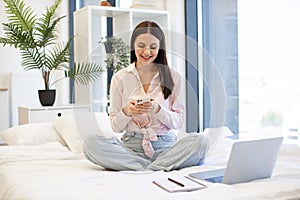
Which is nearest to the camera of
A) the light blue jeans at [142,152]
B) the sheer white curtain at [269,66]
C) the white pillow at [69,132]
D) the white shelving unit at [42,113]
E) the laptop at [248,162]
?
the laptop at [248,162]

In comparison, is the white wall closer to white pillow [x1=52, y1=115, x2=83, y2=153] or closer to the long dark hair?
white pillow [x1=52, y1=115, x2=83, y2=153]

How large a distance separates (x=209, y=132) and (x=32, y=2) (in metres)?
3.63

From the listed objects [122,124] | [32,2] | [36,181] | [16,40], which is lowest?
[36,181]

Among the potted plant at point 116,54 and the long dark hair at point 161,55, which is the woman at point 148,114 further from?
the potted plant at point 116,54

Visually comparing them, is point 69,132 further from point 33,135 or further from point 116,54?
point 116,54

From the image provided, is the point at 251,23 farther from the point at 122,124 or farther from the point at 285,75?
the point at 122,124

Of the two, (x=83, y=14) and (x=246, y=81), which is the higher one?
(x=83, y=14)

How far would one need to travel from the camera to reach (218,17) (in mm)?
3115

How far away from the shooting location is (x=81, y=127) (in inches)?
84.6

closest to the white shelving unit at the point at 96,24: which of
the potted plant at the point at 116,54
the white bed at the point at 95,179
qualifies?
the potted plant at the point at 116,54

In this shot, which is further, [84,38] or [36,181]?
[84,38]

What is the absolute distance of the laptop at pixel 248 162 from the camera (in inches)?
57.6

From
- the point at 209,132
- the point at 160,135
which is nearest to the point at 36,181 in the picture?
the point at 160,135

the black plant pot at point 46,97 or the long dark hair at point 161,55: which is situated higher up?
the long dark hair at point 161,55
